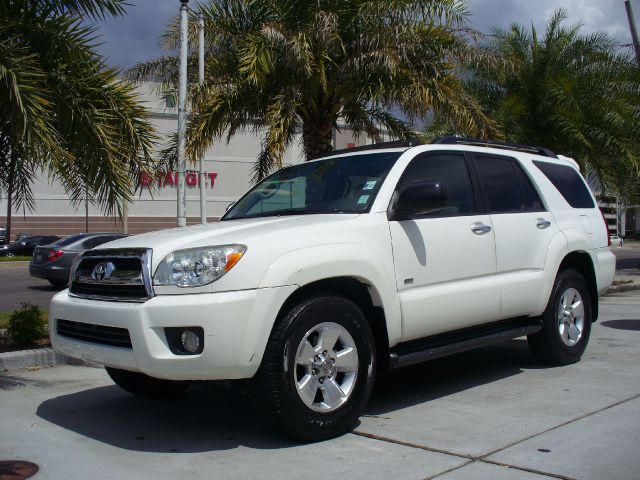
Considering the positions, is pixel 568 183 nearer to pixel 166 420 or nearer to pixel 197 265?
pixel 197 265

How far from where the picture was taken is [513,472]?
421 cm

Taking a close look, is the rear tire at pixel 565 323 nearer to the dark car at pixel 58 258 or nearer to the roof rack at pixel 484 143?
the roof rack at pixel 484 143

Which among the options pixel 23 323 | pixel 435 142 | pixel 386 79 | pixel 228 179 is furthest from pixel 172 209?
pixel 435 142

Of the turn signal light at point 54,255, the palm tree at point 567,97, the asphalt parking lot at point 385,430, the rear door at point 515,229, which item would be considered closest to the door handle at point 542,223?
the rear door at point 515,229

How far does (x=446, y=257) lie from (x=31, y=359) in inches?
172

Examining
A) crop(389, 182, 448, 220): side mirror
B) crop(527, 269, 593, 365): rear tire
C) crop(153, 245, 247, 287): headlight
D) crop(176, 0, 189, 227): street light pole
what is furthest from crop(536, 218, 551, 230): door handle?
crop(176, 0, 189, 227): street light pole

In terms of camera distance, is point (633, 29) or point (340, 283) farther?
point (633, 29)

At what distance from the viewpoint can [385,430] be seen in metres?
5.09

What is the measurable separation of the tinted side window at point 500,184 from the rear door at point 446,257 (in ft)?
0.62

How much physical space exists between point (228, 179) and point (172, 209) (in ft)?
12.0

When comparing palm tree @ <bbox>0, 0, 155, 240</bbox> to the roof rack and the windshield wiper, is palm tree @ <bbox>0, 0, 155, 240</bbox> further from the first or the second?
the roof rack

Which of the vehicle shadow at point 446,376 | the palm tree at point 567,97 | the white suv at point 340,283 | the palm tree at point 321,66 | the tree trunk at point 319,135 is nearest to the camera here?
the white suv at point 340,283

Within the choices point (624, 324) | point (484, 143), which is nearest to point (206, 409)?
point (484, 143)

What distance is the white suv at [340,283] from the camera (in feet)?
14.8
